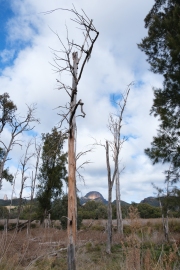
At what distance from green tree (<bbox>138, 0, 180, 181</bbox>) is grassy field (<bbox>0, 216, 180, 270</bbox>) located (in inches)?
94.8

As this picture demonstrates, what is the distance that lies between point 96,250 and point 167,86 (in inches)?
303

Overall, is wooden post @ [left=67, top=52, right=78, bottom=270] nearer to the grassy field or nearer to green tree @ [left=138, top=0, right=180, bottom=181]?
the grassy field

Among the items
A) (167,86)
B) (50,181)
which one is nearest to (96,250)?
(167,86)

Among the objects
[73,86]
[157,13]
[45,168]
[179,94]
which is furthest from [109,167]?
[45,168]

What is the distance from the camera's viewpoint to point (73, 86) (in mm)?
5250

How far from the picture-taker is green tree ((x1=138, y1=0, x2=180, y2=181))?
8195mm

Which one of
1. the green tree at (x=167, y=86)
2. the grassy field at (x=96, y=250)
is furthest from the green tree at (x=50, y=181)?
the green tree at (x=167, y=86)

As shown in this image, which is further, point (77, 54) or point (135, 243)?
point (77, 54)

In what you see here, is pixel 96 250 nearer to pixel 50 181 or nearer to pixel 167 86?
pixel 167 86

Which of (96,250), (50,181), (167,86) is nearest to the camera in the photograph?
(167,86)

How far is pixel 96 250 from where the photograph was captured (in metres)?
11.7

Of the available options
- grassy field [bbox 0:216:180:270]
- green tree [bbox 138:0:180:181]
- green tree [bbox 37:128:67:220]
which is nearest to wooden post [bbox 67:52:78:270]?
grassy field [bbox 0:216:180:270]

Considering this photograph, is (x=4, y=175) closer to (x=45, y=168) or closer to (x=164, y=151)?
(x=45, y=168)

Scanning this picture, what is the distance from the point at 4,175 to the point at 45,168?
342 cm
